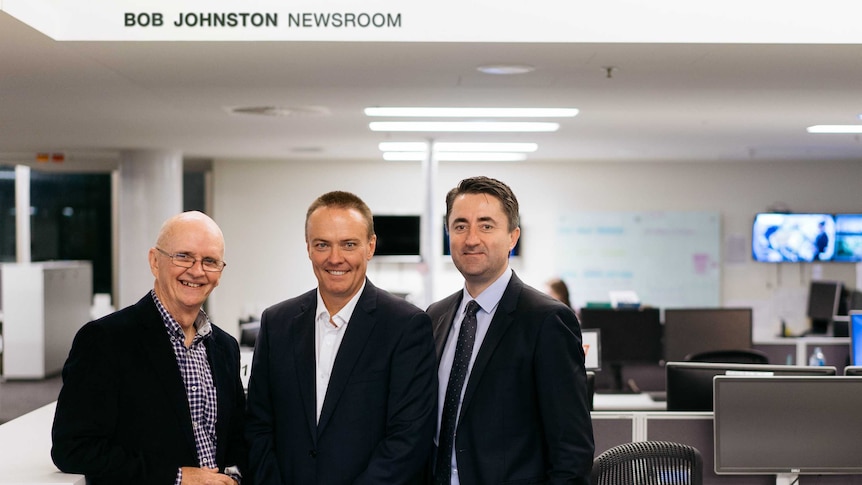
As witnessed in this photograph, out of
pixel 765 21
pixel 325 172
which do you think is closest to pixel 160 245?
pixel 765 21

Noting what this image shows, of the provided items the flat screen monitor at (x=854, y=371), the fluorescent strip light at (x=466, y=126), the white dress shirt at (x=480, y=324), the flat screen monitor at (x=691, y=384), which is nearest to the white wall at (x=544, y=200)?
the fluorescent strip light at (x=466, y=126)

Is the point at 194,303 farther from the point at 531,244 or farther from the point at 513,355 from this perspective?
the point at 531,244

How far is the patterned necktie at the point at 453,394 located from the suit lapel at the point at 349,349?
0.89ft

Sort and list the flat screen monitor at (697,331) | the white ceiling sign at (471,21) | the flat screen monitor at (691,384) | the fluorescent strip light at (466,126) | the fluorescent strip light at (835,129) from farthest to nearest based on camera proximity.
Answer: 1. the fluorescent strip light at (835,129)
2. the fluorescent strip light at (466,126)
3. the flat screen monitor at (697,331)
4. the flat screen monitor at (691,384)
5. the white ceiling sign at (471,21)

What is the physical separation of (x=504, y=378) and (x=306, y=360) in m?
0.56

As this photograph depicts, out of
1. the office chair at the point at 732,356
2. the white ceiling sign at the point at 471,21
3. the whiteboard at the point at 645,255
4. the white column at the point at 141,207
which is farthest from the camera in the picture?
the whiteboard at the point at 645,255

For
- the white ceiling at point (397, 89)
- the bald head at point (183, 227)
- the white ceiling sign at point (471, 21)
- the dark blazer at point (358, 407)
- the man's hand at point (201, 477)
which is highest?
the white ceiling sign at point (471, 21)

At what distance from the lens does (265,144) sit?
9.99 metres

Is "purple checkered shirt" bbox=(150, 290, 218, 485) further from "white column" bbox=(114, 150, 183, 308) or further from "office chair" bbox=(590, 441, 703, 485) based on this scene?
"white column" bbox=(114, 150, 183, 308)

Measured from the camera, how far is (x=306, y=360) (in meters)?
2.70

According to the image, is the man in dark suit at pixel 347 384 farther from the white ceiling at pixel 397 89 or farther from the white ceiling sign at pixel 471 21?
the white ceiling at pixel 397 89

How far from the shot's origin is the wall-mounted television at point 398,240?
11.9m

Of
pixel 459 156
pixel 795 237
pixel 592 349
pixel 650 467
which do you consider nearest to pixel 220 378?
pixel 650 467

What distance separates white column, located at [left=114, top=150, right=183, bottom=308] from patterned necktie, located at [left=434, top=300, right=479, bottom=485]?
8.17m
